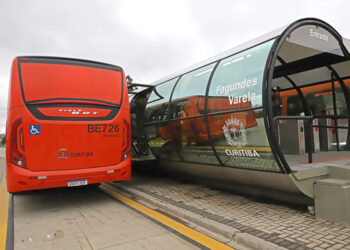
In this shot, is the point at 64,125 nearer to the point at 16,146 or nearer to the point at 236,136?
the point at 16,146

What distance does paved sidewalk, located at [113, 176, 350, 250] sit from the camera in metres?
3.16

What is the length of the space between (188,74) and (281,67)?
2714 mm

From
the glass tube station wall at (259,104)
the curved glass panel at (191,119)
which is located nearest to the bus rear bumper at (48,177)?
the curved glass panel at (191,119)

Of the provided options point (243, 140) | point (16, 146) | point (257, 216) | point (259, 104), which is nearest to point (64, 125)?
point (16, 146)

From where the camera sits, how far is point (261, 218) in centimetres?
402

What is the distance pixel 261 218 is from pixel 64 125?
3827 millimetres

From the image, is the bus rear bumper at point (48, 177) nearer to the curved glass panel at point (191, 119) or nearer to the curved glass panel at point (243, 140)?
the curved glass panel at point (191, 119)

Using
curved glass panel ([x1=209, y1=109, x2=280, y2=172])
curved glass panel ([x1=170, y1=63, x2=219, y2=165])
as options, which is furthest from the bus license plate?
curved glass panel ([x1=209, y1=109, x2=280, y2=172])

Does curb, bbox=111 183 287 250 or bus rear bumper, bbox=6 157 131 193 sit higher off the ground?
bus rear bumper, bbox=6 157 131 193

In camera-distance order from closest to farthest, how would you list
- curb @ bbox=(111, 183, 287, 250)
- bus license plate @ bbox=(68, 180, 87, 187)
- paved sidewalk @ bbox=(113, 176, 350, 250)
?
curb @ bbox=(111, 183, 287, 250)
paved sidewalk @ bbox=(113, 176, 350, 250)
bus license plate @ bbox=(68, 180, 87, 187)

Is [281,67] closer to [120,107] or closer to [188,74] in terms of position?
[188,74]

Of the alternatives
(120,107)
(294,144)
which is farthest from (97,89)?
(294,144)

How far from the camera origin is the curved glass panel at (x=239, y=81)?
435 centimetres

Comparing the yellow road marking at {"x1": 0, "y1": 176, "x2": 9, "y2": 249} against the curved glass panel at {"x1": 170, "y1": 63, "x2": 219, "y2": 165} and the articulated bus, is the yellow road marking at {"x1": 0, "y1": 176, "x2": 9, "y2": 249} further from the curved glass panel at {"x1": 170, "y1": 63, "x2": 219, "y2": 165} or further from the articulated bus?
the curved glass panel at {"x1": 170, "y1": 63, "x2": 219, "y2": 165}
